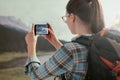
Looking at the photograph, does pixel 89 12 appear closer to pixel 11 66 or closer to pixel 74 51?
pixel 74 51

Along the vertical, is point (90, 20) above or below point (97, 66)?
above

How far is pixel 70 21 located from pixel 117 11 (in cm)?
115

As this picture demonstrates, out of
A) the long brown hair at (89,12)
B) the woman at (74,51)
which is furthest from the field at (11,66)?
the long brown hair at (89,12)

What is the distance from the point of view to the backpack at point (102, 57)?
1162 mm

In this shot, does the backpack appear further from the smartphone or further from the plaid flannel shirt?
the smartphone

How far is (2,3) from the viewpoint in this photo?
6.43ft

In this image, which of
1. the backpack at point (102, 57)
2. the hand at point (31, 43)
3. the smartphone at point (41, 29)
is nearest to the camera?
the backpack at point (102, 57)

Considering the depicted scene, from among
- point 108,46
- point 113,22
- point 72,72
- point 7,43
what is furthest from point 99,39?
point 113,22

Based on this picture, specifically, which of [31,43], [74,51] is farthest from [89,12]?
[31,43]

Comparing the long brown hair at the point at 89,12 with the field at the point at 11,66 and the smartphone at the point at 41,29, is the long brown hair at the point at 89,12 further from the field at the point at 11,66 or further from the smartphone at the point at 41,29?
the field at the point at 11,66

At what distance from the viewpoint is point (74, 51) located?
120cm

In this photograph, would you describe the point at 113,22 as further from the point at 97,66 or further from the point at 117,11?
the point at 97,66

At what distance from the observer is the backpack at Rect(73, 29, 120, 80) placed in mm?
1162

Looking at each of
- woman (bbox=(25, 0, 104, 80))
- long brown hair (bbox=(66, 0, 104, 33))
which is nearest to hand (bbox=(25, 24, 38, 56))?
woman (bbox=(25, 0, 104, 80))
